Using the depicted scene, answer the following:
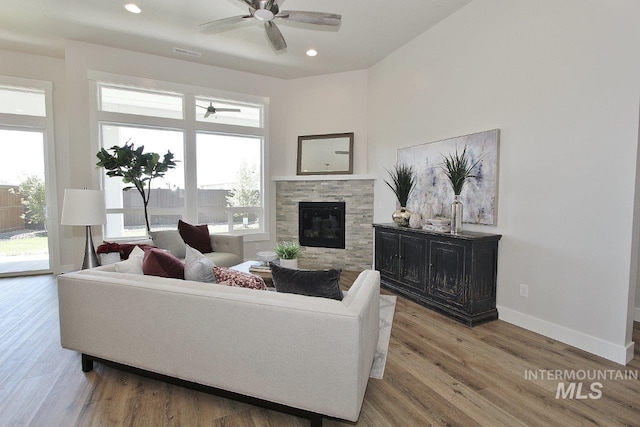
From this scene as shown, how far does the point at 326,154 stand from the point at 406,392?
422 cm

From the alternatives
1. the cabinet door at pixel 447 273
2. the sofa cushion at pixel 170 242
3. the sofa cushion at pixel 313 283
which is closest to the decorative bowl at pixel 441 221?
the cabinet door at pixel 447 273

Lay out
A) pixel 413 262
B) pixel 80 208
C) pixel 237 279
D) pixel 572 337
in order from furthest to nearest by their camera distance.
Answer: pixel 413 262
pixel 80 208
pixel 572 337
pixel 237 279

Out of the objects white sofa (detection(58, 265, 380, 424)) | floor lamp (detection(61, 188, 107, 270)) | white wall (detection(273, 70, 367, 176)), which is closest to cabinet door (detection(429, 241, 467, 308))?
white sofa (detection(58, 265, 380, 424))

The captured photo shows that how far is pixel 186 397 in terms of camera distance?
1.97 metres

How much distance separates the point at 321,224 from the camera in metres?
5.67

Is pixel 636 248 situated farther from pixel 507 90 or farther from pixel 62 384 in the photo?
pixel 62 384

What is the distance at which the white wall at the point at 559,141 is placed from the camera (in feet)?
7.85

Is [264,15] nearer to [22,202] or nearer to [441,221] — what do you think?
[441,221]

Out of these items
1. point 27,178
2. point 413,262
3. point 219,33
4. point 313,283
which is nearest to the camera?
point 313,283

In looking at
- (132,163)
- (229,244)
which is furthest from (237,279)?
(132,163)

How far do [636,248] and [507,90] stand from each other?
5.86 feet

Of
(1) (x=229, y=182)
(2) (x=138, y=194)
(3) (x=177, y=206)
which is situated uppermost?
(1) (x=229, y=182)

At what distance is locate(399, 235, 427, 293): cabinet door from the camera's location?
3.69m

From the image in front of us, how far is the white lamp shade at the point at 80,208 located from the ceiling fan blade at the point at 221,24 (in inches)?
78.7
